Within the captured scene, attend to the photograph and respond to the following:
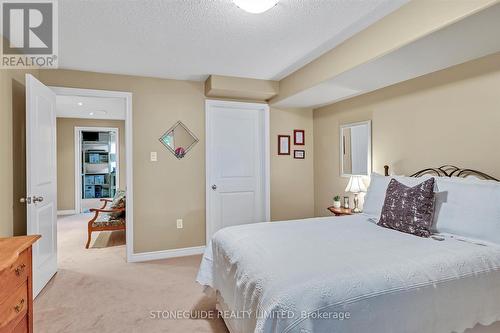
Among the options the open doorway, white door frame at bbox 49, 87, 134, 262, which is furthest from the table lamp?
the open doorway

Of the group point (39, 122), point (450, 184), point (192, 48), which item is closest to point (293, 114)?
point (192, 48)

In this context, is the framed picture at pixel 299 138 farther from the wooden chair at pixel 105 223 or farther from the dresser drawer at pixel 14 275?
the dresser drawer at pixel 14 275

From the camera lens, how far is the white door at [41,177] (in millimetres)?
2504

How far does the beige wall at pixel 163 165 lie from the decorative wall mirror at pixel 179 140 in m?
0.06

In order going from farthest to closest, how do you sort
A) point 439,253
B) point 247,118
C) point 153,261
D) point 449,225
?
point 247,118
point 153,261
point 449,225
point 439,253

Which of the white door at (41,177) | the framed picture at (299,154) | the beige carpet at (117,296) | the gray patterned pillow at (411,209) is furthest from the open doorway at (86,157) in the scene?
the gray patterned pillow at (411,209)

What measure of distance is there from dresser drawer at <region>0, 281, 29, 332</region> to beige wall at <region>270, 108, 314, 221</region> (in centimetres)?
315

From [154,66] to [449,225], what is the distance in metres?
3.25

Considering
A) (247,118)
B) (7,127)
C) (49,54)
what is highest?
(49,54)

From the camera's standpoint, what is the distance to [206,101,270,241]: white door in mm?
3959

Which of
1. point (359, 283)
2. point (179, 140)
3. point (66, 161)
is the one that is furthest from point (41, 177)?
point (66, 161)

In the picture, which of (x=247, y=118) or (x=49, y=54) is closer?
(x=49, y=54)

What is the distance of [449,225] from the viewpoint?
203 centimetres

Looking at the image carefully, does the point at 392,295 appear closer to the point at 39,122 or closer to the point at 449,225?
the point at 449,225
